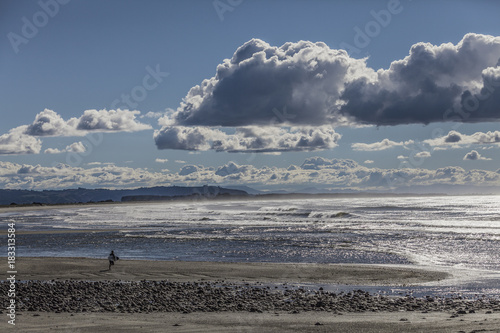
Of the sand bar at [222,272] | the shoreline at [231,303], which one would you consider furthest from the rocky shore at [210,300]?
the sand bar at [222,272]

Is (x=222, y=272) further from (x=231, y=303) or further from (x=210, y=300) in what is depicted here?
(x=231, y=303)

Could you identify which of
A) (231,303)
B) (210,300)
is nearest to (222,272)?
(210,300)

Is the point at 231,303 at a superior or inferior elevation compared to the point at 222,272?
superior

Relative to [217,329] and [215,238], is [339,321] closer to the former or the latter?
[217,329]

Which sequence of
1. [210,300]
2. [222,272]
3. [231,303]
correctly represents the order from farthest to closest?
[222,272] < [210,300] < [231,303]

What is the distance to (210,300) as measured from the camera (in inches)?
738

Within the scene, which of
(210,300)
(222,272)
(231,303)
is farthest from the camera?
(222,272)

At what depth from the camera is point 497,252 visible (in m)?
33.7

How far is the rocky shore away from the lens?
56.8 ft

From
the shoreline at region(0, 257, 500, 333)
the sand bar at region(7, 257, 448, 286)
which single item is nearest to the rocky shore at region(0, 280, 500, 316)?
the shoreline at region(0, 257, 500, 333)

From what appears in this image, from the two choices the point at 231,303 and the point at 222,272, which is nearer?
the point at 231,303

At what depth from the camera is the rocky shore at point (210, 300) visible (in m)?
17.3

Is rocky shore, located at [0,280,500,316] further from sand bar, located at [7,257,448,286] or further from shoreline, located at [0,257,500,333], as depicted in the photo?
sand bar, located at [7,257,448,286]

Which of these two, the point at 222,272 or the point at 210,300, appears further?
the point at 222,272
